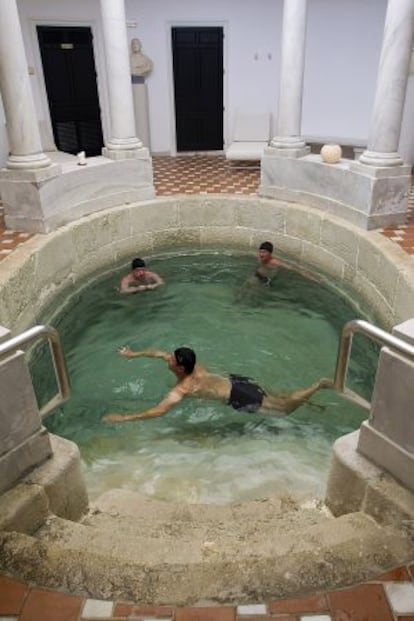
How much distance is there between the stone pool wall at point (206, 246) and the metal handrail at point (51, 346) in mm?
2596

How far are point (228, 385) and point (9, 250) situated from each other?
3.46 metres

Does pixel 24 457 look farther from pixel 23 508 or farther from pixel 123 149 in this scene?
pixel 123 149

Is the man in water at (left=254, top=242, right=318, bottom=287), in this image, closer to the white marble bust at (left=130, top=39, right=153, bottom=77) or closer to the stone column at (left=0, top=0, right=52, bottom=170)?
the stone column at (left=0, top=0, right=52, bottom=170)

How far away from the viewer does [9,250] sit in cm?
612

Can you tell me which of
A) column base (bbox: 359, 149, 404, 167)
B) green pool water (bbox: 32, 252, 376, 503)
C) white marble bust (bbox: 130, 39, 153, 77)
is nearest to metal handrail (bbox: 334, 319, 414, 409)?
green pool water (bbox: 32, 252, 376, 503)

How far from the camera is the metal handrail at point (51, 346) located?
2324 mm

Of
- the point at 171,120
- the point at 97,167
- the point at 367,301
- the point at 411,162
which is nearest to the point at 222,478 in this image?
the point at 367,301

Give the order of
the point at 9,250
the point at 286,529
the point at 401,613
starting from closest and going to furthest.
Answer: the point at 401,613
the point at 286,529
the point at 9,250

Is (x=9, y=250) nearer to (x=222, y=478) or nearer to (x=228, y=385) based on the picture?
(x=228, y=385)

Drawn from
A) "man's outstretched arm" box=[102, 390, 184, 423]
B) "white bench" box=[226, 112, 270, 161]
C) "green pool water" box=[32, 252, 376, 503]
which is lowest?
"green pool water" box=[32, 252, 376, 503]

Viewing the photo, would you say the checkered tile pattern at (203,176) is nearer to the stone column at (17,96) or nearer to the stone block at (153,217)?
the stone block at (153,217)

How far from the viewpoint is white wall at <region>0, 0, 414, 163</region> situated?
1056 cm

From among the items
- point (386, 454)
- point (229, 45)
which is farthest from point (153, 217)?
point (386, 454)

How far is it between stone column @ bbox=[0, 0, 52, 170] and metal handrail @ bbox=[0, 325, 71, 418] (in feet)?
14.8
